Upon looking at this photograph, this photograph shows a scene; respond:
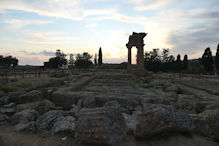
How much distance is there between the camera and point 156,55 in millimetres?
55938

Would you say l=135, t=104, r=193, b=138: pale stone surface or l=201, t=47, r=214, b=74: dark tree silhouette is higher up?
l=201, t=47, r=214, b=74: dark tree silhouette

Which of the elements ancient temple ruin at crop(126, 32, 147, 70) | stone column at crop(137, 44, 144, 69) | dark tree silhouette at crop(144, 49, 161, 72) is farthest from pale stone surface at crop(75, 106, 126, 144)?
dark tree silhouette at crop(144, 49, 161, 72)

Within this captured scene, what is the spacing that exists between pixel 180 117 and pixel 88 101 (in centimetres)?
326

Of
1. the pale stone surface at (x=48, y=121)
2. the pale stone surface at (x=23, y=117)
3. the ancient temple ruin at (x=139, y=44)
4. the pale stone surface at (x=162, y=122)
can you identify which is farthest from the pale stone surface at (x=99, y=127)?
the ancient temple ruin at (x=139, y=44)

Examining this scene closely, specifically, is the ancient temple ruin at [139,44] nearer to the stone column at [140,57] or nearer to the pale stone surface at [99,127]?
the stone column at [140,57]

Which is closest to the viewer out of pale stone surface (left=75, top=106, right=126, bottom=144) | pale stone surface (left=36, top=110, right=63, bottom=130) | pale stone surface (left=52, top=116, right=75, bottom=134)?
pale stone surface (left=75, top=106, right=126, bottom=144)

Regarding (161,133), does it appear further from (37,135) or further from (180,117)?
(37,135)

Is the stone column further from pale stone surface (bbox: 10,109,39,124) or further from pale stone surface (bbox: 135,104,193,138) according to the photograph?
pale stone surface (bbox: 135,104,193,138)

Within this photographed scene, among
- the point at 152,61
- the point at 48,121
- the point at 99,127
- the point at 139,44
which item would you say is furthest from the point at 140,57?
the point at 152,61

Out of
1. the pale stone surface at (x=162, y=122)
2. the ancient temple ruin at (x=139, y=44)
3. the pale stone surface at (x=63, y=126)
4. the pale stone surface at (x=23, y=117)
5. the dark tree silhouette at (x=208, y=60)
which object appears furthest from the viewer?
the dark tree silhouette at (x=208, y=60)

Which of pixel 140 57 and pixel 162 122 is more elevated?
pixel 140 57

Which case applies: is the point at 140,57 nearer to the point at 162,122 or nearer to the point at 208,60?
the point at 162,122

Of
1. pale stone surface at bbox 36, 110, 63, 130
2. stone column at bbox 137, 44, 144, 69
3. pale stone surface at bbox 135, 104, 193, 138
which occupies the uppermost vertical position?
stone column at bbox 137, 44, 144, 69

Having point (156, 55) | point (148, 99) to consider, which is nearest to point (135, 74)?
point (148, 99)
